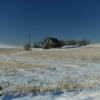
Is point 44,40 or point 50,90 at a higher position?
point 44,40

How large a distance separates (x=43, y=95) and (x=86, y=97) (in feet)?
4.02

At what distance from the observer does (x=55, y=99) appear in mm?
5898

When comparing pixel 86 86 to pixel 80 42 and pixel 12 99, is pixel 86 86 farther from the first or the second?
pixel 80 42

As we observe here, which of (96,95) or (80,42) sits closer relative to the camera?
(96,95)

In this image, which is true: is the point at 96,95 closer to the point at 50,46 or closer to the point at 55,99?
the point at 55,99

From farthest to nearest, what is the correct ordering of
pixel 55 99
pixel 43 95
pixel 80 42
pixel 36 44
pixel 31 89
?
pixel 80 42 → pixel 36 44 → pixel 31 89 → pixel 43 95 → pixel 55 99

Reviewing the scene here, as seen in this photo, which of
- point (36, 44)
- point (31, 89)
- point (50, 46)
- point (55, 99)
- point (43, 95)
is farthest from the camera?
point (36, 44)

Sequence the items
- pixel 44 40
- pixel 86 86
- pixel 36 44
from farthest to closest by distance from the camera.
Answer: pixel 36 44 → pixel 44 40 → pixel 86 86

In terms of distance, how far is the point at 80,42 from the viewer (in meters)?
123

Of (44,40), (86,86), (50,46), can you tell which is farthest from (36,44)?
(86,86)

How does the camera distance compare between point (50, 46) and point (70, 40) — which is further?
point (70, 40)

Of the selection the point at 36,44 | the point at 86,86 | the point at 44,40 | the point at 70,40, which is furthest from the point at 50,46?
the point at 86,86

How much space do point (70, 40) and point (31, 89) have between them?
390 feet

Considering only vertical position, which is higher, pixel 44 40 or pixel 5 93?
pixel 44 40
